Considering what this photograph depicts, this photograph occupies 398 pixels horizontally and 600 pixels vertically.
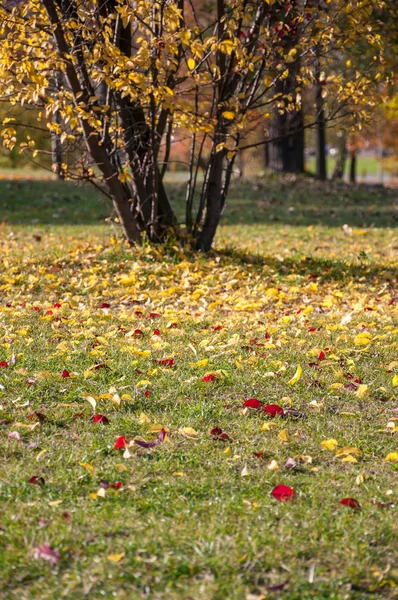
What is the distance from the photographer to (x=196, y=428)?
401 cm

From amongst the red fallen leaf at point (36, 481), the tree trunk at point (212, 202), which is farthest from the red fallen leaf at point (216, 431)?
the tree trunk at point (212, 202)

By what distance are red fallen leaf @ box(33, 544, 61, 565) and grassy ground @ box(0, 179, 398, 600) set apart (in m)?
0.02

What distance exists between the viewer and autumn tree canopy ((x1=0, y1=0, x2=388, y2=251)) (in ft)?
21.9

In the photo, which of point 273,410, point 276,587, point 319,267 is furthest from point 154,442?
point 319,267

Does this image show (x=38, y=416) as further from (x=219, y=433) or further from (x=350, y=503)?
(x=350, y=503)

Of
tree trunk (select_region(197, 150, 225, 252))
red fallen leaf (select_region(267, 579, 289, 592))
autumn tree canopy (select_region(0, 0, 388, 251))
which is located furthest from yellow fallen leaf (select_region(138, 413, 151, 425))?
tree trunk (select_region(197, 150, 225, 252))

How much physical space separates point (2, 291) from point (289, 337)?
9.46 feet

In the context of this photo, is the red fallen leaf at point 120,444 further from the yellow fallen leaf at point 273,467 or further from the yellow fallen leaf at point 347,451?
the yellow fallen leaf at point 347,451

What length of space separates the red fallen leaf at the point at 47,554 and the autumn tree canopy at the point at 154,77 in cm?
437

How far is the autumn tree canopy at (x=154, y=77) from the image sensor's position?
6.68 meters

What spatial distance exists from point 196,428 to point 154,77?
4155mm

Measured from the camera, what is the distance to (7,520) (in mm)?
3076

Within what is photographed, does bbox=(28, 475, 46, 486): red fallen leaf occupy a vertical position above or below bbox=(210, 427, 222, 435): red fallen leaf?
below

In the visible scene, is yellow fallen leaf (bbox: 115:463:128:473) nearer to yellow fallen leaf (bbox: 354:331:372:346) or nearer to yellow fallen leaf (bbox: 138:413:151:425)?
yellow fallen leaf (bbox: 138:413:151:425)
